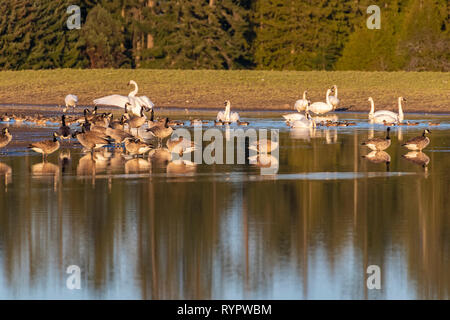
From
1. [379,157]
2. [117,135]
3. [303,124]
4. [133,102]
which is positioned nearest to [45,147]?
[117,135]

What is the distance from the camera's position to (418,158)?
778 inches

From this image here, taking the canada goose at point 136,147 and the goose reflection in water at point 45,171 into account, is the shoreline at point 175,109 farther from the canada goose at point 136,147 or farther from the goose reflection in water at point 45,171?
the goose reflection in water at point 45,171

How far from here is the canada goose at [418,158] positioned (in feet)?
62.0

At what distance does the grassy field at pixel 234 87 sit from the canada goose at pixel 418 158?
16.2 metres

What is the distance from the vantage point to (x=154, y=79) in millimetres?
51312

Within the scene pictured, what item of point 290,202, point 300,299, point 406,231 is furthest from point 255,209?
point 300,299

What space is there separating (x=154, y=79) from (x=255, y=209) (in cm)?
3839

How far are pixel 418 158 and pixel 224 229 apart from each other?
8.64 metres

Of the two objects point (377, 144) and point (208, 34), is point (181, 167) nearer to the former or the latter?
point (377, 144)

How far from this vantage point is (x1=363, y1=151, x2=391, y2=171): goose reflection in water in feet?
63.0

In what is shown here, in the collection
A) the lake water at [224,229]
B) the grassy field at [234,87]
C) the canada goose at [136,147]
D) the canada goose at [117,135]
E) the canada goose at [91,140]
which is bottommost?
the lake water at [224,229]

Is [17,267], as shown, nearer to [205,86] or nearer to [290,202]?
[290,202]

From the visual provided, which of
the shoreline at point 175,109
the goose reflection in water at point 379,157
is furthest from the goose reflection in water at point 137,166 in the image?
the shoreline at point 175,109

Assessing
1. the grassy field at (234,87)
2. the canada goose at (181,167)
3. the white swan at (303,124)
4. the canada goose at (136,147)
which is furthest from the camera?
the grassy field at (234,87)
